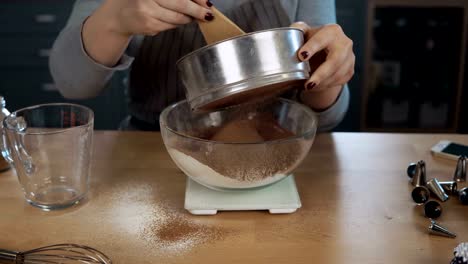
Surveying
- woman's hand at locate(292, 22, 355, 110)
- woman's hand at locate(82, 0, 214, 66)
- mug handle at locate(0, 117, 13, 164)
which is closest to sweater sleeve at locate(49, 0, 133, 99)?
woman's hand at locate(82, 0, 214, 66)

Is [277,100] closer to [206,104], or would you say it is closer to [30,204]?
[206,104]

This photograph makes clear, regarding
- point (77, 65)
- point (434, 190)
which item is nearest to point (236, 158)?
point (434, 190)

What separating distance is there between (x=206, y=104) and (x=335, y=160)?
0.93 feet

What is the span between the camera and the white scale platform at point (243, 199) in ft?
2.48

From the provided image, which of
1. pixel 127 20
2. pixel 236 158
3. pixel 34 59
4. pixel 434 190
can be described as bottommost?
pixel 34 59

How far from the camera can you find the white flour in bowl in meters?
0.76

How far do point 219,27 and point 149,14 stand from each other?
0.37 ft

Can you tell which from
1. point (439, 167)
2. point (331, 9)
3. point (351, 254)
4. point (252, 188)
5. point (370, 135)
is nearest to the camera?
point (351, 254)

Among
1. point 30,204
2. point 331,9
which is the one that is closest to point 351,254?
point 30,204

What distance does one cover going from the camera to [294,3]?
1.20 meters

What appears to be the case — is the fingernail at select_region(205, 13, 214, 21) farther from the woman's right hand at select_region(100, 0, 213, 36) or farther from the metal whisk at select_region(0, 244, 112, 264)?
the metal whisk at select_region(0, 244, 112, 264)

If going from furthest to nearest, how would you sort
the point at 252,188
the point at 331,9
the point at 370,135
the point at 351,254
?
the point at 331,9 → the point at 370,135 → the point at 252,188 → the point at 351,254

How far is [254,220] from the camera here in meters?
0.75

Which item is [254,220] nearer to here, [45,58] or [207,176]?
[207,176]
